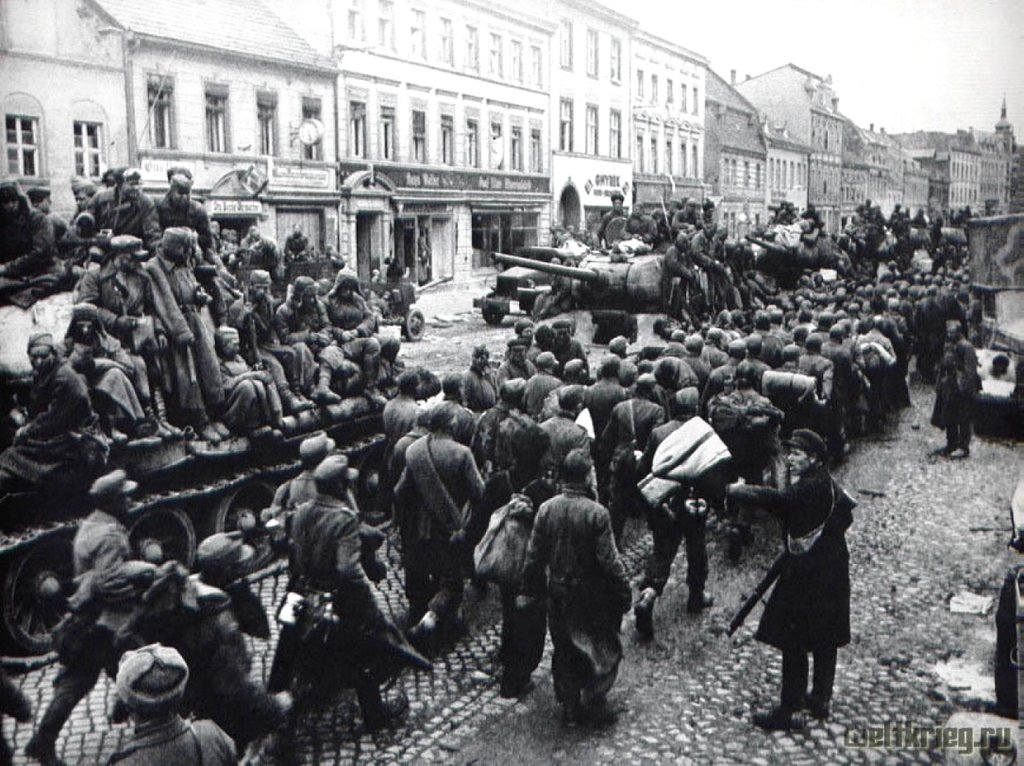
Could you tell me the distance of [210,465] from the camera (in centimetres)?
848

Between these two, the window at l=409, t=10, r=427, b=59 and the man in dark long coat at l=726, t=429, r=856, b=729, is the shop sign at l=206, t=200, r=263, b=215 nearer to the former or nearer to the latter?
the window at l=409, t=10, r=427, b=59

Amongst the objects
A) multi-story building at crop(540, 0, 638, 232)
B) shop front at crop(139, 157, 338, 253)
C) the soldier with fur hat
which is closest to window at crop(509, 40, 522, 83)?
multi-story building at crop(540, 0, 638, 232)

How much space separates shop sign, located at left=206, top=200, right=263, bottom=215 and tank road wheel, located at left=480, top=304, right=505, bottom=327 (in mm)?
7303

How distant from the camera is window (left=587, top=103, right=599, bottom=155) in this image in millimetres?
43875

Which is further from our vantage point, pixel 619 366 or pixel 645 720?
pixel 619 366

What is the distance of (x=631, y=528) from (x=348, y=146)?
2321 centimetres

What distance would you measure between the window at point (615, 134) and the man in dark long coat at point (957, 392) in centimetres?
3409

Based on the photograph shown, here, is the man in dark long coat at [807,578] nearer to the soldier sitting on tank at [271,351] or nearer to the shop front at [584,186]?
the soldier sitting on tank at [271,351]

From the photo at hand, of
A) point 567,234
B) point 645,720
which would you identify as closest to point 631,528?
point 645,720

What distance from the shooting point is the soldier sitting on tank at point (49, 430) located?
6.77 metres

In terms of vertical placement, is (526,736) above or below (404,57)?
below

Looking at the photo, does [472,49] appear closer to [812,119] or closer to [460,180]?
[460,180]

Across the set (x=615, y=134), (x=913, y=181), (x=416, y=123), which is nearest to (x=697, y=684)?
(x=913, y=181)

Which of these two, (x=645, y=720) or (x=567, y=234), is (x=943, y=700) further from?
(x=567, y=234)
